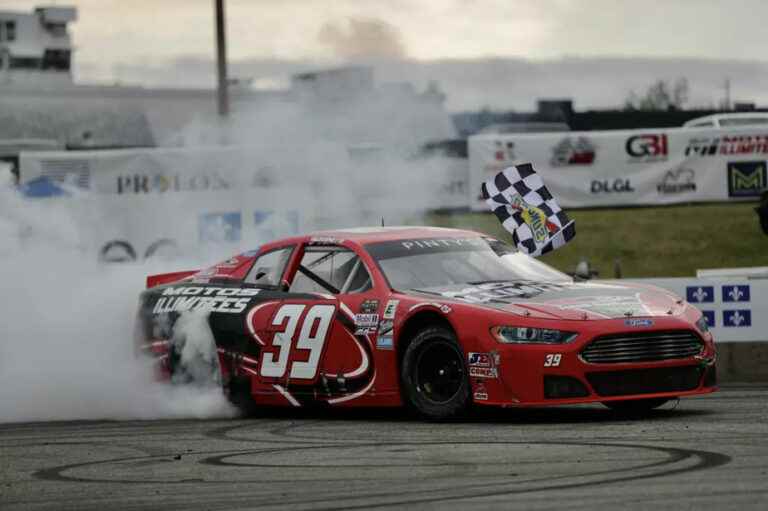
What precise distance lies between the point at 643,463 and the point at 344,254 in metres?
4.06

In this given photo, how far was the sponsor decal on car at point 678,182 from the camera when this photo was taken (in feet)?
87.2

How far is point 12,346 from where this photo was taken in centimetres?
1342

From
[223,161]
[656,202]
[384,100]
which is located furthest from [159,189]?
[656,202]

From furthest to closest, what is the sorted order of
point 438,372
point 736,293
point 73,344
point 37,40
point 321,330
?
point 37,40
point 736,293
point 73,344
point 321,330
point 438,372

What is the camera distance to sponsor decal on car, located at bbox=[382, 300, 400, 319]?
1035cm

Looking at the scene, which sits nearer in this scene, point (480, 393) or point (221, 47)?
point (480, 393)

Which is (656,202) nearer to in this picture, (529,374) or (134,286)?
(134,286)

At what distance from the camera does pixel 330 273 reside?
11164 mm

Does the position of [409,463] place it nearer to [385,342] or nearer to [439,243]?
[385,342]

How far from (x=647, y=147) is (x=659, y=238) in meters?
1.50

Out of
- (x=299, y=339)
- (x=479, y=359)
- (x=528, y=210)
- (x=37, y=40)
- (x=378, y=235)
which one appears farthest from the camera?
(x=37, y=40)

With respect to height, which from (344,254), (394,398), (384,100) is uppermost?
(384,100)

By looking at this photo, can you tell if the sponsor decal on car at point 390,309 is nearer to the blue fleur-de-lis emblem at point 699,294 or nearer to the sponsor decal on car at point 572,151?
the blue fleur-de-lis emblem at point 699,294

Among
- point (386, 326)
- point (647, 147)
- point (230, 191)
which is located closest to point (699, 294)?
point (386, 326)
